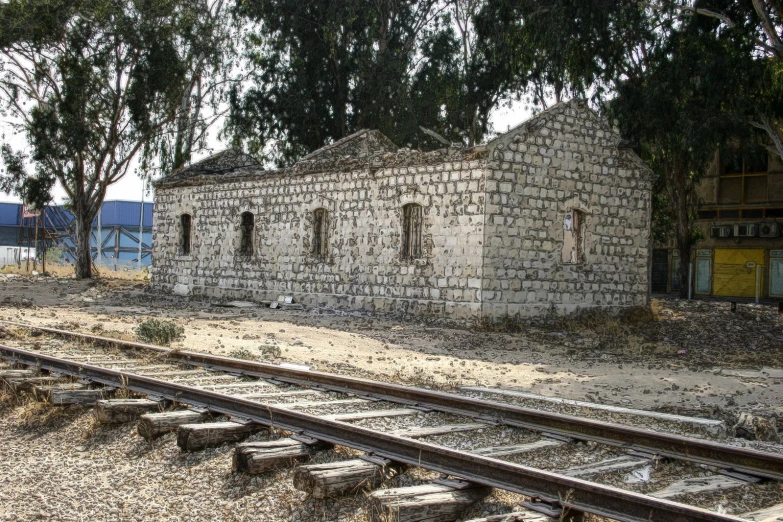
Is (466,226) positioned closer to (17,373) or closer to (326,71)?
(17,373)

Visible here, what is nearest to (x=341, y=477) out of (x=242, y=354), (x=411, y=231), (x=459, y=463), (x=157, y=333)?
(x=459, y=463)

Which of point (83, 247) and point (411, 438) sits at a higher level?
point (83, 247)

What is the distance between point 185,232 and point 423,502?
23237 mm

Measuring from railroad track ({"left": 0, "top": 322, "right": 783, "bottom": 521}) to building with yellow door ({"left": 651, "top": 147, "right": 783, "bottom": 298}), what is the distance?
74.5ft

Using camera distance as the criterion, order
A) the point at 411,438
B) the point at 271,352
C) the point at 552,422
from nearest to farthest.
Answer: the point at 411,438 < the point at 552,422 < the point at 271,352

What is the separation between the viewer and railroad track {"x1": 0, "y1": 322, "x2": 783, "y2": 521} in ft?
16.0

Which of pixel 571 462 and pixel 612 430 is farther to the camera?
pixel 612 430

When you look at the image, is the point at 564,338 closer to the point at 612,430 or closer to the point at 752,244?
the point at 612,430

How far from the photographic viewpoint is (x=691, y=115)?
21.0 meters

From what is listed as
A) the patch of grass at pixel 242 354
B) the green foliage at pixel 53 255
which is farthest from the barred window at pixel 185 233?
the green foliage at pixel 53 255

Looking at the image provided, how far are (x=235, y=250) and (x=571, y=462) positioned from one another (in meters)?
19.2

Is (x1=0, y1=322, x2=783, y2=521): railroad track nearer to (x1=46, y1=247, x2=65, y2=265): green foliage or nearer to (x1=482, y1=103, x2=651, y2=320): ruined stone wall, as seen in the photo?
(x1=482, y1=103, x2=651, y2=320): ruined stone wall

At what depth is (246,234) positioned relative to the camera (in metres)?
24.3

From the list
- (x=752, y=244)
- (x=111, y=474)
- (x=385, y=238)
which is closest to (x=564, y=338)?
(x=385, y=238)
